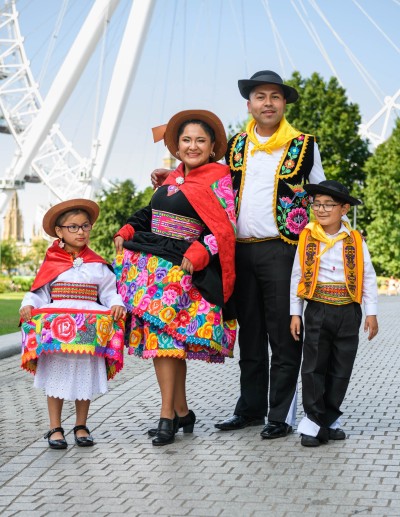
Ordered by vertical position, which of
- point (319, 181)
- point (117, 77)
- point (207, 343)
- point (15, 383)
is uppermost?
point (117, 77)

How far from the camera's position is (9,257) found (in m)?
91.1

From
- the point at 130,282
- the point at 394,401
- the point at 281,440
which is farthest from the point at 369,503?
the point at 394,401

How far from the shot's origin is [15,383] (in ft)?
34.1

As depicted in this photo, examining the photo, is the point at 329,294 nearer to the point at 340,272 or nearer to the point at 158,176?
the point at 340,272

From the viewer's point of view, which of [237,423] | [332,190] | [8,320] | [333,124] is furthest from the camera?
[333,124]

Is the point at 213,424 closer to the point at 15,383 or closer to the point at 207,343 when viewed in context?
the point at 207,343

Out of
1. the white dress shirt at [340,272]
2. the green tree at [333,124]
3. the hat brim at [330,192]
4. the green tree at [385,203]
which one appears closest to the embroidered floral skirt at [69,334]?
the white dress shirt at [340,272]

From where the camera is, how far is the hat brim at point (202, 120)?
686cm

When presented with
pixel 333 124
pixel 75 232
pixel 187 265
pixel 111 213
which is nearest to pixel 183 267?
pixel 187 265

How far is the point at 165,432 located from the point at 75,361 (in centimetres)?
68

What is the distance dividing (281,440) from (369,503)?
1729mm

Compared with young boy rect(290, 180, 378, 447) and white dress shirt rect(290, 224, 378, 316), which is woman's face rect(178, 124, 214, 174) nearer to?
young boy rect(290, 180, 378, 447)

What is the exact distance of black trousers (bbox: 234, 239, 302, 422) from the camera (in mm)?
6992

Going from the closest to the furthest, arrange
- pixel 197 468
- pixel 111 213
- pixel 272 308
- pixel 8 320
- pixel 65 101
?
pixel 197 468, pixel 272 308, pixel 8 320, pixel 65 101, pixel 111 213
